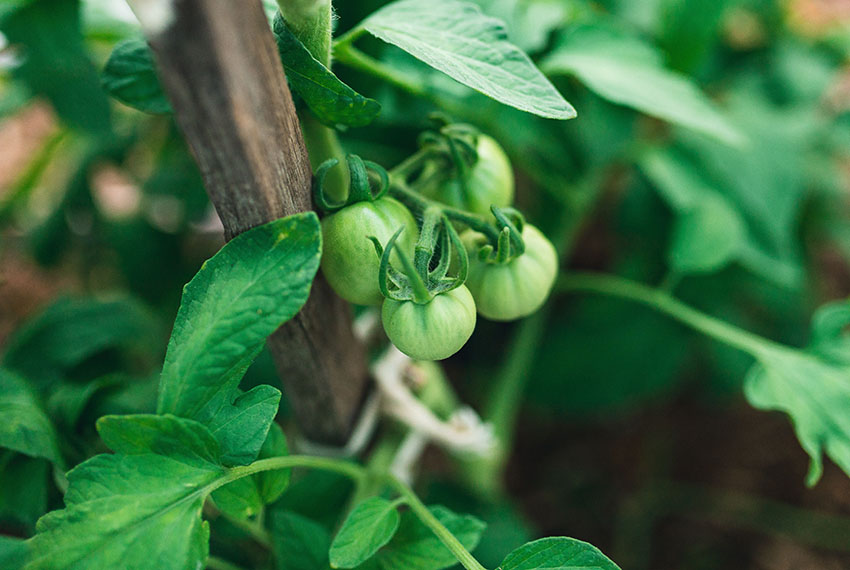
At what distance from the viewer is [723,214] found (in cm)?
69

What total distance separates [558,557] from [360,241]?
243 mm

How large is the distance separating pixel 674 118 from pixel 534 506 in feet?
2.39

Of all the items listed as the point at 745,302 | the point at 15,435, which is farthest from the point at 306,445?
the point at 745,302

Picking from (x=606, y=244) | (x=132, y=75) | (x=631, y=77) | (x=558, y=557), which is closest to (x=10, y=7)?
(x=132, y=75)

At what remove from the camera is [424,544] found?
47cm

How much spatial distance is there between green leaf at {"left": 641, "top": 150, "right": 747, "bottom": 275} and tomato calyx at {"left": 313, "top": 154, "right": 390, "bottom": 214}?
0.39 m

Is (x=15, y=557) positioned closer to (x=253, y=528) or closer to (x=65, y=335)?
(x=253, y=528)

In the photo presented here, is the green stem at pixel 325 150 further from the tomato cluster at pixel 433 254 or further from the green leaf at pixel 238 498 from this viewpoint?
the green leaf at pixel 238 498

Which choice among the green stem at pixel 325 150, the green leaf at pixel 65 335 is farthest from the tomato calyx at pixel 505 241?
the green leaf at pixel 65 335

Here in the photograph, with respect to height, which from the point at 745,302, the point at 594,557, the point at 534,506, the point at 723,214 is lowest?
the point at 534,506

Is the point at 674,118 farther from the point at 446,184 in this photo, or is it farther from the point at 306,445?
the point at 306,445

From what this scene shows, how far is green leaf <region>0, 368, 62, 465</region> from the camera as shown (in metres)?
0.45

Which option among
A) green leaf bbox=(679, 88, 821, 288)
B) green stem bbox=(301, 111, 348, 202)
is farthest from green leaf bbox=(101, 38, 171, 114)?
green leaf bbox=(679, 88, 821, 288)

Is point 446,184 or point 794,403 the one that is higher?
point 446,184
